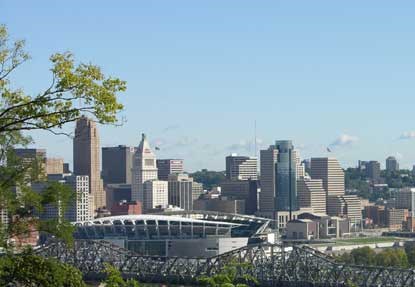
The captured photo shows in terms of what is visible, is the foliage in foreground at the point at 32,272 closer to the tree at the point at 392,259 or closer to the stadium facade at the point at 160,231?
the tree at the point at 392,259

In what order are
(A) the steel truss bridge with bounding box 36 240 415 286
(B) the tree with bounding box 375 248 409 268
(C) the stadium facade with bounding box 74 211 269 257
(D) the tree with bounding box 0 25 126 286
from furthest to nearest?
1. (C) the stadium facade with bounding box 74 211 269 257
2. (B) the tree with bounding box 375 248 409 268
3. (A) the steel truss bridge with bounding box 36 240 415 286
4. (D) the tree with bounding box 0 25 126 286

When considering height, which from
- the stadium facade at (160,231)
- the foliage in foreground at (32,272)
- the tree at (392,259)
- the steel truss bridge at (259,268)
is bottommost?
the tree at (392,259)

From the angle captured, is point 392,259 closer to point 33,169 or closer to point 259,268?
point 259,268

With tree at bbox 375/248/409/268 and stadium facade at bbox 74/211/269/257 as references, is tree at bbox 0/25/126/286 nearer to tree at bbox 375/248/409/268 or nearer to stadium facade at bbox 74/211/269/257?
tree at bbox 375/248/409/268

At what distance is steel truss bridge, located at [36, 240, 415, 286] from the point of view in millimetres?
91750

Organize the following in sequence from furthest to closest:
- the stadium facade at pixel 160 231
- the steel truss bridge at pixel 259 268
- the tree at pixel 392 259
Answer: the stadium facade at pixel 160 231, the tree at pixel 392 259, the steel truss bridge at pixel 259 268

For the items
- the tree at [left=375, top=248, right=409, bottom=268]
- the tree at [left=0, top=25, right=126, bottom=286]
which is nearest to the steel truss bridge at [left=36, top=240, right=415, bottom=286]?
the tree at [left=375, top=248, right=409, bottom=268]

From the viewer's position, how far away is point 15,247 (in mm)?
19062

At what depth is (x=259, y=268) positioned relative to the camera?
343 feet

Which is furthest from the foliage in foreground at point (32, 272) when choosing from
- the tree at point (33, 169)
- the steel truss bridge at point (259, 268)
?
the steel truss bridge at point (259, 268)

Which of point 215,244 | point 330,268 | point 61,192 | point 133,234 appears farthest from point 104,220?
point 61,192

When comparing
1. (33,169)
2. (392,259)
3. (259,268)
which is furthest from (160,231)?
(33,169)

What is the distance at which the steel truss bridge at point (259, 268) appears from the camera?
9175 centimetres

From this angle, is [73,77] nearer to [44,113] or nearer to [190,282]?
[44,113]
